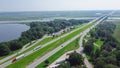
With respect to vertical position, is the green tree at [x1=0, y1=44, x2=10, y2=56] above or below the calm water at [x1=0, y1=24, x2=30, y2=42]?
above

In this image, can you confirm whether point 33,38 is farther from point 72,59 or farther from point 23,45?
point 72,59

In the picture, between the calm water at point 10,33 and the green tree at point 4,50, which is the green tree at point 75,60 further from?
the calm water at point 10,33

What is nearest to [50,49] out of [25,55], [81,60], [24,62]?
[25,55]

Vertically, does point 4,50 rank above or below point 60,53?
above

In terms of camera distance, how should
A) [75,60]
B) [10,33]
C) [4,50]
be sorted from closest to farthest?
[75,60]
[4,50]
[10,33]

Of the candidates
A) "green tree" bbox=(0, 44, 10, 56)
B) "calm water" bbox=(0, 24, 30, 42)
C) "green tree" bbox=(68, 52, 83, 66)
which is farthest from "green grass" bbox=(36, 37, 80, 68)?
"calm water" bbox=(0, 24, 30, 42)

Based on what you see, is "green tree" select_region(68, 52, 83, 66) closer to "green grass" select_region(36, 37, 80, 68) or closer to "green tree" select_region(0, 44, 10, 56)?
"green grass" select_region(36, 37, 80, 68)

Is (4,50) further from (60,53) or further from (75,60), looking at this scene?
(75,60)

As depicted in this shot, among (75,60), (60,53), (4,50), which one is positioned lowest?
(60,53)

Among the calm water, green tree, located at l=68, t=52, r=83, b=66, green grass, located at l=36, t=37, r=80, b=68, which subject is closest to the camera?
green tree, located at l=68, t=52, r=83, b=66

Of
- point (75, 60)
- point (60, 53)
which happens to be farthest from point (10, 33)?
point (75, 60)

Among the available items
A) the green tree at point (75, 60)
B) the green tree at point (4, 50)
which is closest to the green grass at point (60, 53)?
the green tree at point (75, 60)
